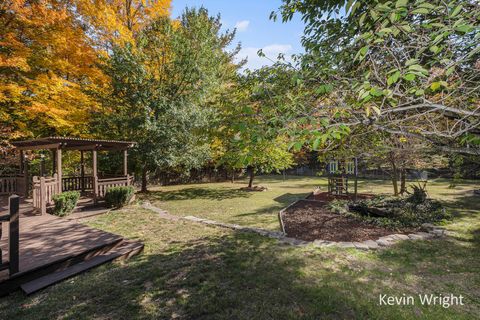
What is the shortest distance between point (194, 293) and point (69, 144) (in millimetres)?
9305

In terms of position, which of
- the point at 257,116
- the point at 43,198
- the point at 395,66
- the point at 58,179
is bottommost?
the point at 43,198

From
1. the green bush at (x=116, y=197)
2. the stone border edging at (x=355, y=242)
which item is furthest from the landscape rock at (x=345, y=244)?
the green bush at (x=116, y=197)

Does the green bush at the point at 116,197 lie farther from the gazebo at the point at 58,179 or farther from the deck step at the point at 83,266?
the deck step at the point at 83,266

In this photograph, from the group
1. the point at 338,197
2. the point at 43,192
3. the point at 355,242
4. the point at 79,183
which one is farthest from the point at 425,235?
the point at 79,183

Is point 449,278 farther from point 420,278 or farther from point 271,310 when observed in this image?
point 271,310

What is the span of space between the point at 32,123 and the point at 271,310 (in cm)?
1367

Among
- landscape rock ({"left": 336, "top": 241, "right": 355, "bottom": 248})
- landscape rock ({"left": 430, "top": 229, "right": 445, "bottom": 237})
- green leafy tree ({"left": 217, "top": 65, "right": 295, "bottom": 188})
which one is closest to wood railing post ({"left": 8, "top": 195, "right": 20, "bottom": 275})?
green leafy tree ({"left": 217, "top": 65, "right": 295, "bottom": 188})

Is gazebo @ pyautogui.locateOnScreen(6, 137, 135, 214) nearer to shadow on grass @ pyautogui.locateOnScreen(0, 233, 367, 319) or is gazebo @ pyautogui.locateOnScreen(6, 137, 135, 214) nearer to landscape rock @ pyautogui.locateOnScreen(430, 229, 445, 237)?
shadow on grass @ pyautogui.locateOnScreen(0, 233, 367, 319)

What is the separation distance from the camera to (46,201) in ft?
27.2

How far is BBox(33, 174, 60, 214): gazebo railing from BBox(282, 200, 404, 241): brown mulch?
8135mm

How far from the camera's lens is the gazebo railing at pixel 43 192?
7840 mm

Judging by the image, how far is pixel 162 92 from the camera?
1294cm

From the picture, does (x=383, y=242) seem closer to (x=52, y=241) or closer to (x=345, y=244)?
(x=345, y=244)

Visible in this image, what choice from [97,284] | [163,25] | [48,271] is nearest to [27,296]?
[48,271]
